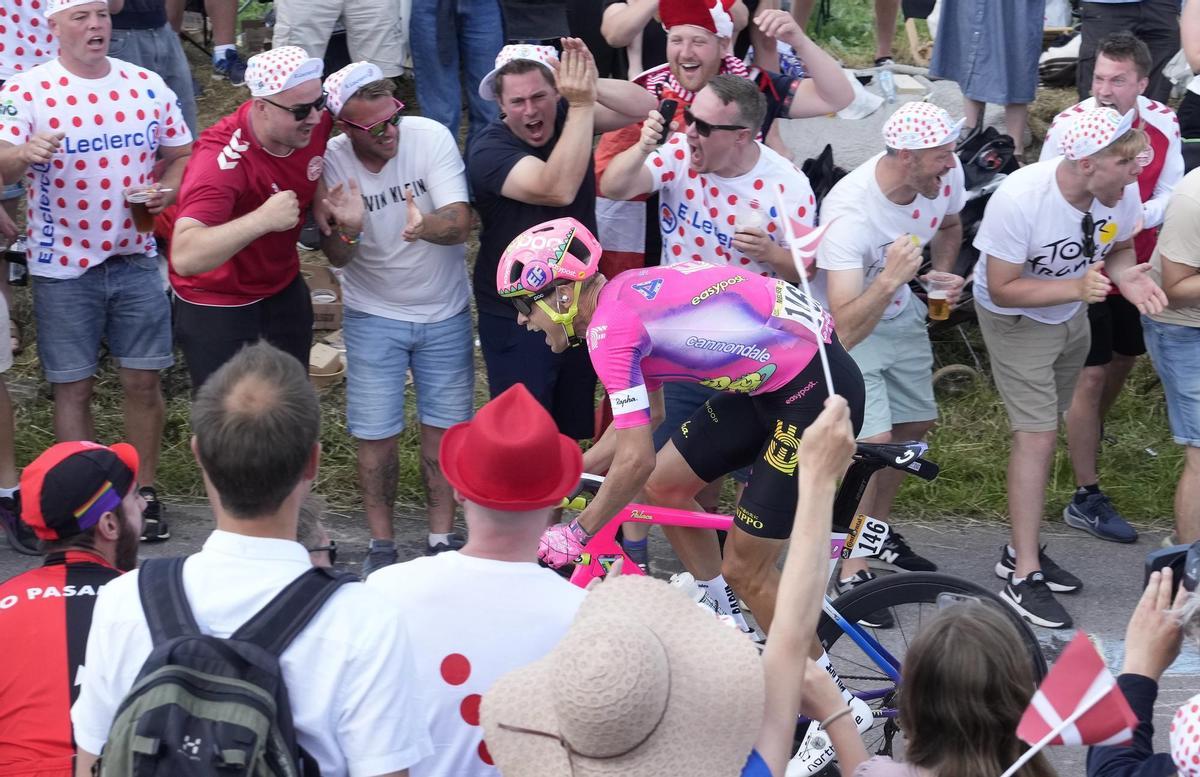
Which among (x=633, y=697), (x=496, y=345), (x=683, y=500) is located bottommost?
(x=683, y=500)

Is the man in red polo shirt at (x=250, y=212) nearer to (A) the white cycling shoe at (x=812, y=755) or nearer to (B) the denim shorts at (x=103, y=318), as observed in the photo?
(B) the denim shorts at (x=103, y=318)

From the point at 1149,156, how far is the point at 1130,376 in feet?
6.05

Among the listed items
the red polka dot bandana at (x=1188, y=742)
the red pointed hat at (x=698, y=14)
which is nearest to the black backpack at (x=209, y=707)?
the red polka dot bandana at (x=1188, y=742)

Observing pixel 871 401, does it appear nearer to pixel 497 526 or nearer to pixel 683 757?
pixel 497 526

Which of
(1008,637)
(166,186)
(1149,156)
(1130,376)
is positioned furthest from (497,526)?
A: (1130,376)

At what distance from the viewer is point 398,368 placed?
578 centimetres

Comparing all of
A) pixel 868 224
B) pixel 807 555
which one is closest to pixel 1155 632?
pixel 807 555

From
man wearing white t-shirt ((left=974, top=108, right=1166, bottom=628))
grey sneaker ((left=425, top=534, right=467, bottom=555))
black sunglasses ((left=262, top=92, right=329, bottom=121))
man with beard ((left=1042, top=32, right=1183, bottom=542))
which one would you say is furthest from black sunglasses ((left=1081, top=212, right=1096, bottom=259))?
black sunglasses ((left=262, top=92, right=329, bottom=121))

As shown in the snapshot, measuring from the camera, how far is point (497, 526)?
2.95 m

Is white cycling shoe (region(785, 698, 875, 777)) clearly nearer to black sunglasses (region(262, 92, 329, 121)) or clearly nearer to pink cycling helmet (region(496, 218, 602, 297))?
pink cycling helmet (region(496, 218, 602, 297))

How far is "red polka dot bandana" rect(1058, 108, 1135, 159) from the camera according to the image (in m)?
5.32

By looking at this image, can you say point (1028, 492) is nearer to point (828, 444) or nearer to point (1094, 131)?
point (1094, 131)

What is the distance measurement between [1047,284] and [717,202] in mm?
1365

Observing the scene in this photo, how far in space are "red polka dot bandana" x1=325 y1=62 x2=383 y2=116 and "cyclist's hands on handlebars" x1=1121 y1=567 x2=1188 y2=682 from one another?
138 inches
